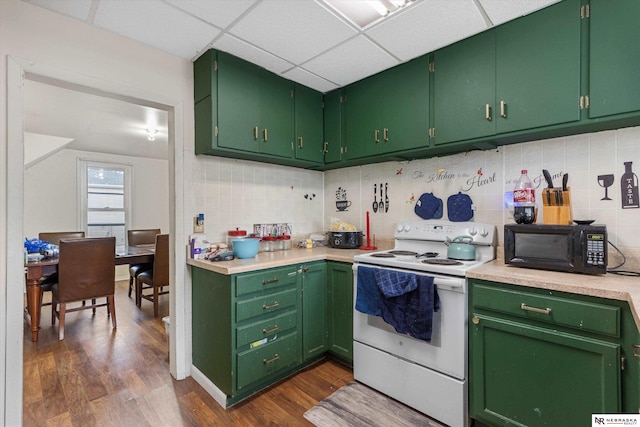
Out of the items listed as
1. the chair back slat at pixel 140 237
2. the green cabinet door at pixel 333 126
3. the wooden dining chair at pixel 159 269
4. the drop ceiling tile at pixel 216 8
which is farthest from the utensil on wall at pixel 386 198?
the chair back slat at pixel 140 237

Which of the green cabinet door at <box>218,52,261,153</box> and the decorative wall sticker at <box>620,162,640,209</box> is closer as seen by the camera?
the decorative wall sticker at <box>620,162,640,209</box>

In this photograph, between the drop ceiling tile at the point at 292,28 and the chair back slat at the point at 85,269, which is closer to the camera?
the drop ceiling tile at the point at 292,28

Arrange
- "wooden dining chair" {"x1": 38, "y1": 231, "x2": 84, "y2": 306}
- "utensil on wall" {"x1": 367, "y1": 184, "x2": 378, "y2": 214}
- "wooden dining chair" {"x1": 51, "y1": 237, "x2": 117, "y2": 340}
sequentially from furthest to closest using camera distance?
"wooden dining chair" {"x1": 38, "y1": 231, "x2": 84, "y2": 306} < "wooden dining chair" {"x1": 51, "y1": 237, "x2": 117, "y2": 340} < "utensil on wall" {"x1": 367, "y1": 184, "x2": 378, "y2": 214}

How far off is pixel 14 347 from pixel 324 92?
274 cm

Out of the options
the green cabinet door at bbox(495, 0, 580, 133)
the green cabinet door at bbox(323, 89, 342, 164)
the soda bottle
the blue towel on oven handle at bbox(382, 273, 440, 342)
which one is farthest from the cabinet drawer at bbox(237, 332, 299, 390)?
the green cabinet door at bbox(495, 0, 580, 133)

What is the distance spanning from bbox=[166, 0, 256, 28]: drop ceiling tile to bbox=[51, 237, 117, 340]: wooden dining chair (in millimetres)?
2474

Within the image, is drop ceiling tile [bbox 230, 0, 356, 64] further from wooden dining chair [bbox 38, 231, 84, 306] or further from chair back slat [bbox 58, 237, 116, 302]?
wooden dining chair [bbox 38, 231, 84, 306]

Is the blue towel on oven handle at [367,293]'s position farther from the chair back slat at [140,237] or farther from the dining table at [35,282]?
the chair back slat at [140,237]

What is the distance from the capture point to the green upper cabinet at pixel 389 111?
2121 millimetres

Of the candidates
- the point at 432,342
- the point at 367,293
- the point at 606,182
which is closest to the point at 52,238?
the point at 367,293

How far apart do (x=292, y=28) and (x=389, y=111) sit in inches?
36.1

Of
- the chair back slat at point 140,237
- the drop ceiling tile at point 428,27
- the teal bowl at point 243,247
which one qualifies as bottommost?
the chair back slat at point 140,237

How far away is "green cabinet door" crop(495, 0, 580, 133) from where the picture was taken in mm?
1562

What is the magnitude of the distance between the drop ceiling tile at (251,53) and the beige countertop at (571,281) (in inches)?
75.5
